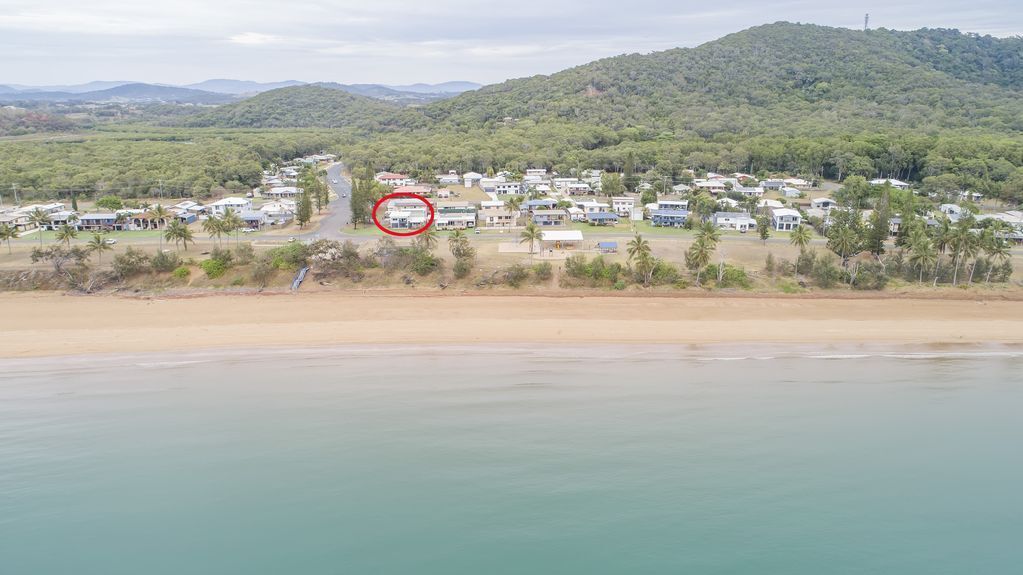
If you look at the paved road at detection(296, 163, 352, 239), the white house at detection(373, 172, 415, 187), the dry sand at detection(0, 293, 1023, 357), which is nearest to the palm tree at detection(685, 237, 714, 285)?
the dry sand at detection(0, 293, 1023, 357)

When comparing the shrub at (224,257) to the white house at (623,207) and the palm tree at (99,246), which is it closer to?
the palm tree at (99,246)

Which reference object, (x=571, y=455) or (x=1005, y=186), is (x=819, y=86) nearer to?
(x=1005, y=186)

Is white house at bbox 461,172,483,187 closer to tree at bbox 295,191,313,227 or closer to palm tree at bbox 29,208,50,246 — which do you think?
tree at bbox 295,191,313,227

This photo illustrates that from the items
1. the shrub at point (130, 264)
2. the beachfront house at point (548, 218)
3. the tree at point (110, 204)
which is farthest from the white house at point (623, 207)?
the tree at point (110, 204)

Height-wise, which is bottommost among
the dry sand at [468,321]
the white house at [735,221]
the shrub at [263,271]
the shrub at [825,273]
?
the dry sand at [468,321]

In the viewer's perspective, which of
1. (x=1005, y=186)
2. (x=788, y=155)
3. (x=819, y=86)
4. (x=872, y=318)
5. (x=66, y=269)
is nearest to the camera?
(x=872, y=318)

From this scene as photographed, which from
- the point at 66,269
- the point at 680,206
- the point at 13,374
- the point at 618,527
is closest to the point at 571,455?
the point at 618,527
